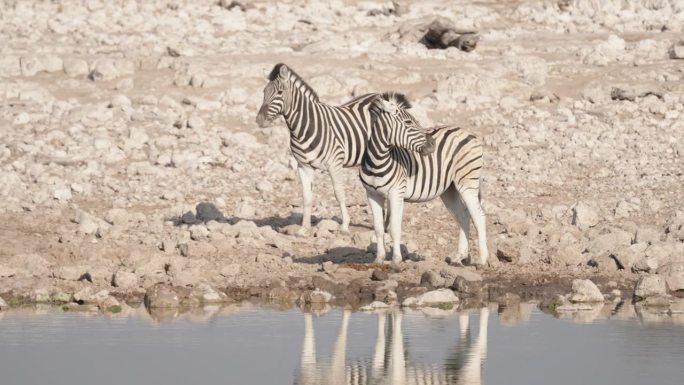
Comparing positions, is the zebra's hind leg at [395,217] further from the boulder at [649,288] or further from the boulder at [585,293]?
the boulder at [649,288]

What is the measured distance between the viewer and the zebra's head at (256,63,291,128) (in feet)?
57.4

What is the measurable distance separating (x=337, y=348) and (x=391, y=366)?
76cm

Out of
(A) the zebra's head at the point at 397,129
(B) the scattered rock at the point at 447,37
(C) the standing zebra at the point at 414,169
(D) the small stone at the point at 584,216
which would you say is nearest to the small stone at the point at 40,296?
(C) the standing zebra at the point at 414,169

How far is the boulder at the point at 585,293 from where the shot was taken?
1507 centimetres

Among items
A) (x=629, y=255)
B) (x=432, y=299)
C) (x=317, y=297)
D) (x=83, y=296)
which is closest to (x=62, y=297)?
(x=83, y=296)

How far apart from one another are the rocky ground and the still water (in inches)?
30.4

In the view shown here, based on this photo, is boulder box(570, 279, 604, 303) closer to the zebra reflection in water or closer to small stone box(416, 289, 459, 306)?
small stone box(416, 289, 459, 306)

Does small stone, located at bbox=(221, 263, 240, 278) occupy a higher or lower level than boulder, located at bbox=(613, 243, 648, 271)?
lower

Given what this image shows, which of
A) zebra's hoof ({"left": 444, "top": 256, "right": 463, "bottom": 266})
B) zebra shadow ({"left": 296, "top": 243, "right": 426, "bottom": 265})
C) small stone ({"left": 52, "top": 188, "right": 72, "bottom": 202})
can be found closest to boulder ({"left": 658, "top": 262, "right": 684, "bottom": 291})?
zebra's hoof ({"left": 444, "top": 256, "right": 463, "bottom": 266})

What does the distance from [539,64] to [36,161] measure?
8639mm

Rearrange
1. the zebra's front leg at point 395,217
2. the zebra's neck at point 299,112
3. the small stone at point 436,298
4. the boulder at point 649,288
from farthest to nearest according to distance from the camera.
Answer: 1. the zebra's neck at point 299,112
2. the zebra's front leg at point 395,217
3. the boulder at point 649,288
4. the small stone at point 436,298

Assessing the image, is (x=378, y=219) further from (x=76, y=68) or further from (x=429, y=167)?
(x=76, y=68)

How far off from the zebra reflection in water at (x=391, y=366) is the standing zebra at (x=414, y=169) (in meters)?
2.36

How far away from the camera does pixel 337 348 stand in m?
12.8
